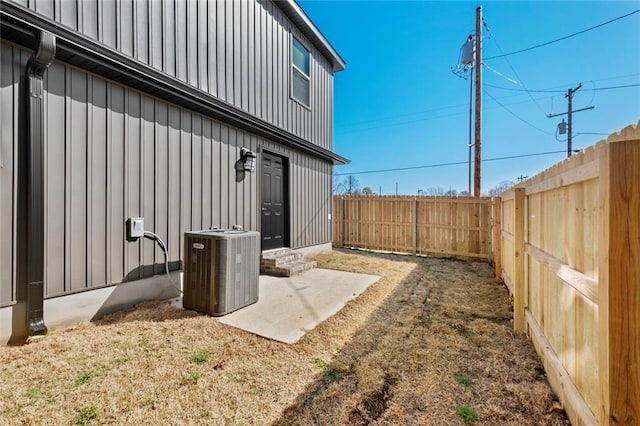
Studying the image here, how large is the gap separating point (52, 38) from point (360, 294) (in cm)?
454

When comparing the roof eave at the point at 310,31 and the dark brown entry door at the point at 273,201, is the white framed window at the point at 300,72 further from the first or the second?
the dark brown entry door at the point at 273,201

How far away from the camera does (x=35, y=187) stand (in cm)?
261

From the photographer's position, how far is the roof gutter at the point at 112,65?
2.44 meters

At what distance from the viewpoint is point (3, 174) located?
8.16ft

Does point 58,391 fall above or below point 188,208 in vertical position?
below

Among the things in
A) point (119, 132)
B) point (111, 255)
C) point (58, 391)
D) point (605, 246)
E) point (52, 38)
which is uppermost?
point (52, 38)

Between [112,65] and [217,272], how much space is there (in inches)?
103

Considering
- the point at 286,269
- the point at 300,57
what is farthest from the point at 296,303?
the point at 300,57

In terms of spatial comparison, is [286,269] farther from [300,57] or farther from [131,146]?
[300,57]

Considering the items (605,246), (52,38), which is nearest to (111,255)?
(52,38)

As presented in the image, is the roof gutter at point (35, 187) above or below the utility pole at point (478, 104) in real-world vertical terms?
below

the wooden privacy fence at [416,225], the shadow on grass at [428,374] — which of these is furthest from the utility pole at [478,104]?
the shadow on grass at [428,374]

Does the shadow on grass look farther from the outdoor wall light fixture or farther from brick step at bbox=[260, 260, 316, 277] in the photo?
the outdoor wall light fixture

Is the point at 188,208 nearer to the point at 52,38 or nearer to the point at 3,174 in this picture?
the point at 3,174
